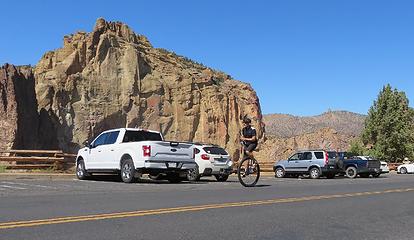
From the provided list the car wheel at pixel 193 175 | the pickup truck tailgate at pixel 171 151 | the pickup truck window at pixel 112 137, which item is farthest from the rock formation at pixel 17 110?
the pickup truck tailgate at pixel 171 151

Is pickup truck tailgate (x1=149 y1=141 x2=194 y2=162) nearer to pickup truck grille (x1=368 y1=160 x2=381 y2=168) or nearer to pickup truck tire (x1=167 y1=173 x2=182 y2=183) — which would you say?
pickup truck tire (x1=167 y1=173 x2=182 y2=183)

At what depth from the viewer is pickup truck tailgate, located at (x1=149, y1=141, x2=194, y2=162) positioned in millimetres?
16578

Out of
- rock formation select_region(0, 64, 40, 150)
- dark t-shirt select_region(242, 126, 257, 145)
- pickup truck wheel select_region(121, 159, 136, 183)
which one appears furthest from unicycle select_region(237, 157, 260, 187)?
rock formation select_region(0, 64, 40, 150)

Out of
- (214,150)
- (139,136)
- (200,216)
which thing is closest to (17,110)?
(214,150)

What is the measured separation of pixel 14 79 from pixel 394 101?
134 feet

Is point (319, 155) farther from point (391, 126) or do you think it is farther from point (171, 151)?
point (391, 126)

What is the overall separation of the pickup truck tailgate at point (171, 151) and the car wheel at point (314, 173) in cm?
1256

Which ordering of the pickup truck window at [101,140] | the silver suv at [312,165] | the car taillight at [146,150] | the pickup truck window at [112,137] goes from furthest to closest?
1. the silver suv at [312,165]
2. the pickup truck window at [101,140]
3. the pickup truck window at [112,137]
4. the car taillight at [146,150]

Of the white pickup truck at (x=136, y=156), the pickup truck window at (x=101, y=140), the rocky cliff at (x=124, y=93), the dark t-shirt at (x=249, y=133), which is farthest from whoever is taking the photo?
the rocky cliff at (x=124, y=93)

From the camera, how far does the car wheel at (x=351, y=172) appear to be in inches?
1170

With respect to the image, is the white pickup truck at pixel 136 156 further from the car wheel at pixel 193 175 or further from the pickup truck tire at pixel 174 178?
the car wheel at pixel 193 175

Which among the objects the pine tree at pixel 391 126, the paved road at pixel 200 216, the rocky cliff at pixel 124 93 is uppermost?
the rocky cliff at pixel 124 93

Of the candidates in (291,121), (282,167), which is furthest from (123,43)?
(291,121)

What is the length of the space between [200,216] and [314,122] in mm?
133793
